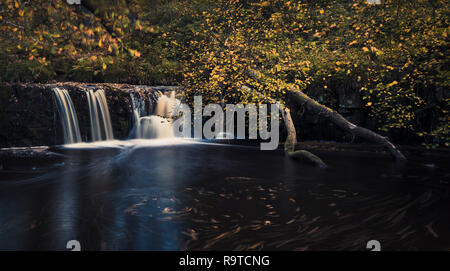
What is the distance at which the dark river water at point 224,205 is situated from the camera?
18.4 feet

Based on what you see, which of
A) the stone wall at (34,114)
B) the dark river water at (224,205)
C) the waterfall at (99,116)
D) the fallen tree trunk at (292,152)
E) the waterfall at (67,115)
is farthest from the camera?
the waterfall at (99,116)

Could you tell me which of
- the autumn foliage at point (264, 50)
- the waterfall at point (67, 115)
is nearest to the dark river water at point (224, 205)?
the autumn foliage at point (264, 50)

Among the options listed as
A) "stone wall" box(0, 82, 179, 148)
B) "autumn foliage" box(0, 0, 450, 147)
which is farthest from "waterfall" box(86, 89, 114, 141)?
"autumn foliage" box(0, 0, 450, 147)

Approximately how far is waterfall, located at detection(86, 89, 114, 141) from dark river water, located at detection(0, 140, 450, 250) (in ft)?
18.3

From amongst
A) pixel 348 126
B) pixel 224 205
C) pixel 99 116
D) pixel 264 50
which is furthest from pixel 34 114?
pixel 348 126

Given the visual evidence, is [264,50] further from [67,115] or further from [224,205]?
[67,115]

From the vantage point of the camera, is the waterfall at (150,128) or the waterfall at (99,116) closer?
the waterfall at (99,116)

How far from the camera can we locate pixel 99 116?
18688 millimetres

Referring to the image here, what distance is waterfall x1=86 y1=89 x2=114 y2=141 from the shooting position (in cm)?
1845

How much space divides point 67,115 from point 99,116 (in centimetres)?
175

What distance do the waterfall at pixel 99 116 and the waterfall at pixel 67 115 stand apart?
948 millimetres

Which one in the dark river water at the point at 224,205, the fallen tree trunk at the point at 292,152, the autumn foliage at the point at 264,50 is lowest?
the dark river water at the point at 224,205

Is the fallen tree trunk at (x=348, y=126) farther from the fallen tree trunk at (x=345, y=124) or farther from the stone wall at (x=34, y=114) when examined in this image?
the stone wall at (x=34, y=114)
